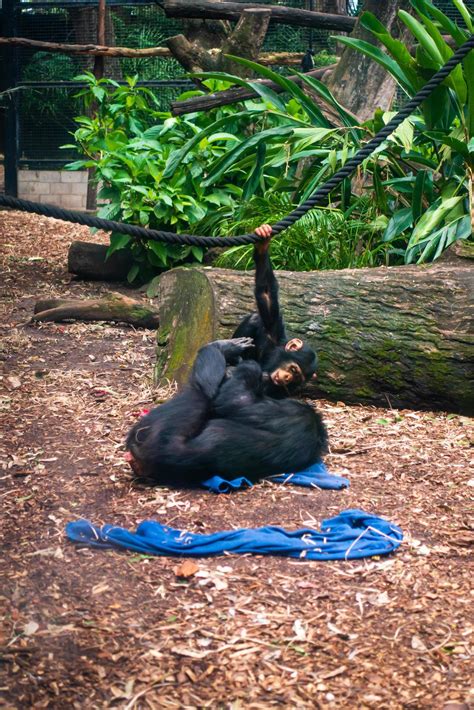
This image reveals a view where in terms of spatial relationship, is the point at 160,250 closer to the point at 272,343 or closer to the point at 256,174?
→ the point at 256,174

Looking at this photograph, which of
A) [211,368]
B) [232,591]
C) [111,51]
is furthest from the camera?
[111,51]

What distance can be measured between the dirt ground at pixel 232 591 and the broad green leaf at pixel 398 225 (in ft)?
5.68

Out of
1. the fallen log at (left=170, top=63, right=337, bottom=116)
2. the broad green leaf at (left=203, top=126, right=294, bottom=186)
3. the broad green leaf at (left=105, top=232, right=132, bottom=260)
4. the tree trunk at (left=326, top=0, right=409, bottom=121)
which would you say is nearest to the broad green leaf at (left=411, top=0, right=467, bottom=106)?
the broad green leaf at (left=203, top=126, right=294, bottom=186)

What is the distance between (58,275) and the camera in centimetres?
878

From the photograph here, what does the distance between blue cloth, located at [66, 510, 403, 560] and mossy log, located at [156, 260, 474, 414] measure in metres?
1.78

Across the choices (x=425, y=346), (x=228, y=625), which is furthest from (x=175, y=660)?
(x=425, y=346)

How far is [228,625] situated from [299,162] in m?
5.73

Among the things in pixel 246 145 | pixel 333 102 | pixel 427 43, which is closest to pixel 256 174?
pixel 246 145

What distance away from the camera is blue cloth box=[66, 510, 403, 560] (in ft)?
10.5

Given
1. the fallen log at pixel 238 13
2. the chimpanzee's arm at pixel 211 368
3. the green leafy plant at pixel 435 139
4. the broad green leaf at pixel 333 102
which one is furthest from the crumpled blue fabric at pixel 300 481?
the fallen log at pixel 238 13

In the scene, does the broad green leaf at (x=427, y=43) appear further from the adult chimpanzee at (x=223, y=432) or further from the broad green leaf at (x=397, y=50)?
the adult chimpanzee at (x=223, y=432)

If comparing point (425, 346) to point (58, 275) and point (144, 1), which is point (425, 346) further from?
point (144, 1)

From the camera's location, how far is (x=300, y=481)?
Result: 3.99m

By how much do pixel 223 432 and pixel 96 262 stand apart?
483 cm
